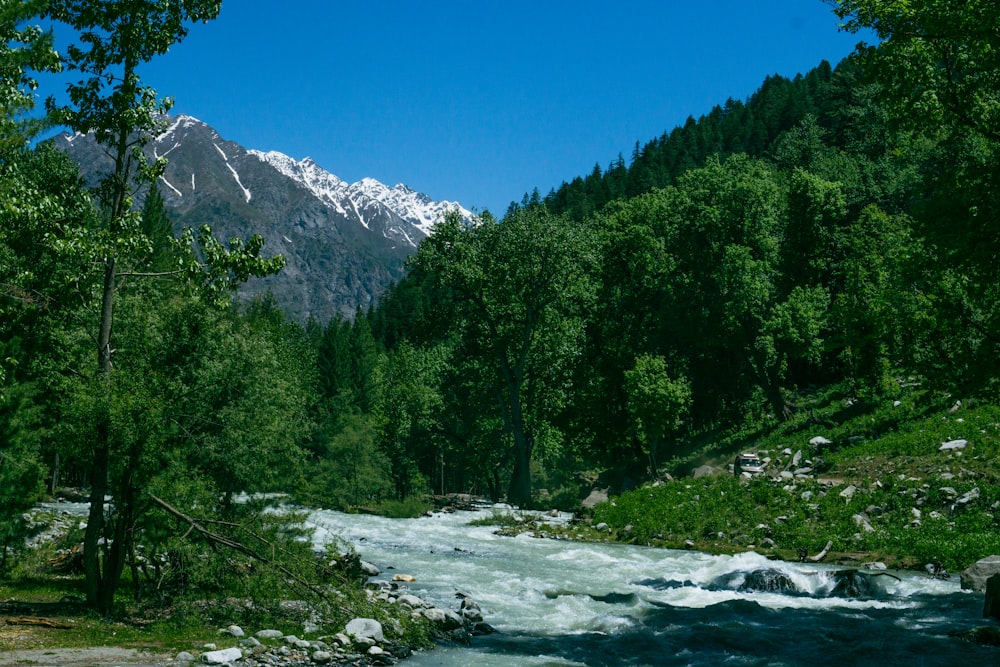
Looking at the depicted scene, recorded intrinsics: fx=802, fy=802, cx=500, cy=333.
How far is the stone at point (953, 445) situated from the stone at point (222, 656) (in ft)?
79.8

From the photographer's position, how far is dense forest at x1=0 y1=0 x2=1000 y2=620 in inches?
551

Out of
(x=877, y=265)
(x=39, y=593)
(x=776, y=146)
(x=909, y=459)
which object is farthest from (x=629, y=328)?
(x=776, y=146)

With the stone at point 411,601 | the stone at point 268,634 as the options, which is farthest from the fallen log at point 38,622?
the stone at point 411,601

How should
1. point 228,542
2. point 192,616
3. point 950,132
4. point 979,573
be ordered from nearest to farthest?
point 192,616 < point 228,542 < point 950,132 < point 979,573

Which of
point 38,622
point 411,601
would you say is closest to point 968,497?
point 411,601

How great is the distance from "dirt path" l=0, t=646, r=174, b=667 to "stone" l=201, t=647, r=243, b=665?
48cm

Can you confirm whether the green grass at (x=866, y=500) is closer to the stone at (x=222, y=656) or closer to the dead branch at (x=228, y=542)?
the dead branch at (x=228, y=542)

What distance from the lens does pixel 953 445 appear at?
27172mm

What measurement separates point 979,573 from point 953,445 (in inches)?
384

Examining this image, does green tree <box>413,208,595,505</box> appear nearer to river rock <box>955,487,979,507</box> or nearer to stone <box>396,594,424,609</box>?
river rock <box>955,487,979,507</box>

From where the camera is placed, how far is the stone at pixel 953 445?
2695 cm

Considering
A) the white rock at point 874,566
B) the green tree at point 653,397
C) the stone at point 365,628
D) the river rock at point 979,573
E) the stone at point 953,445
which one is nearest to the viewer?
the stone at point 365,628

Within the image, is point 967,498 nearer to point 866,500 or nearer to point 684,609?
point 866,500

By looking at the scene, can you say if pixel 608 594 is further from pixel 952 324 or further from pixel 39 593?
pixel 39 593
